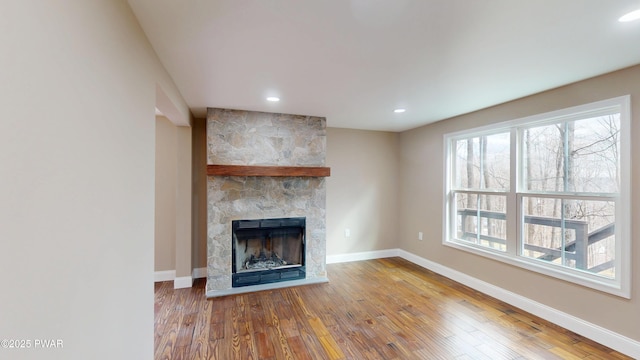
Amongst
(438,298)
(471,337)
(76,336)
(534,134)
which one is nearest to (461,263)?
(438,298)

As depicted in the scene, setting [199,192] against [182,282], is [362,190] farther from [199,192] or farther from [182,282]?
[182,282]

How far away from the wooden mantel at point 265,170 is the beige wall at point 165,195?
1033 mm

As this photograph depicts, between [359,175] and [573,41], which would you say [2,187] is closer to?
[573,41]

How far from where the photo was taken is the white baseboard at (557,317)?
2167 millimetres

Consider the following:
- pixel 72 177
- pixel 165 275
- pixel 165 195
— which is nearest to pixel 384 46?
pixel 72 177

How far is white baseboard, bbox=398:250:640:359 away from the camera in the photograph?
7.11ft

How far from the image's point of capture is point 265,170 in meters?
3.36

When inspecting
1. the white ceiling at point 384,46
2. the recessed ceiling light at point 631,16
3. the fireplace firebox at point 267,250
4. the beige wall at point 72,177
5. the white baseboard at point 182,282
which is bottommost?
the white baseboard at point 182,282

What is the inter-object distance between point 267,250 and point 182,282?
1203 mm

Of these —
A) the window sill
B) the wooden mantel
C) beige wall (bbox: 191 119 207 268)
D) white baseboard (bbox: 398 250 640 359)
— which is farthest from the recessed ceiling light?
beige wall (bbox: 191 119 207 268)

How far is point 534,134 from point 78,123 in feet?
12.8

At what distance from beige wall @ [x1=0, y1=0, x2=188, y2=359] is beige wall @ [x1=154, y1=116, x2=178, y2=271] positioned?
2.43 m
